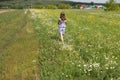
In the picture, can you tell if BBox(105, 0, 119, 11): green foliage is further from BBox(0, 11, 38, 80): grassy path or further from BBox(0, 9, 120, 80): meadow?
BBox(0, 9, 120, 80): meadow

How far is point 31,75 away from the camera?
1518cm

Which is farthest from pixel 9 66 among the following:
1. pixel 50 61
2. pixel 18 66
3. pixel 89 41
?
pixel 89 41

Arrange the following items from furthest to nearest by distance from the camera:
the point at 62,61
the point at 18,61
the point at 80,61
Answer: the point at 18,61 < the point at 62,61 < the point at 80,61

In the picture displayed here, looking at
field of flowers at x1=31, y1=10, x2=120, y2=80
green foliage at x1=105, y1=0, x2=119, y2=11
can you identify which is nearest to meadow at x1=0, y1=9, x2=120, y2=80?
field of flowers at x1=31, y1=10, x2=120, y2=80

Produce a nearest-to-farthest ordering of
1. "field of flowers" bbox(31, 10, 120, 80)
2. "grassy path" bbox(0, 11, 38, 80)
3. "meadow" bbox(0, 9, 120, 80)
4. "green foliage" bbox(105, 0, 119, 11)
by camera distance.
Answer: "field of flowers" bbox(31, 10, 120, 80)
"meadow" bbox(0, 9, 120, 80)
"grassy path" bbox(0, 11, 38, 80)
"green foliage" bbox(105, 0, 119, 11)

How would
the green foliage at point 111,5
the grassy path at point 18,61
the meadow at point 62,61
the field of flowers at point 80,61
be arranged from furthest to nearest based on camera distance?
1. the green foliage at point 111,5
2. the grassy path at point 18,61
3. the meadow at point 62,61
4. the field of flowers at point 80,61

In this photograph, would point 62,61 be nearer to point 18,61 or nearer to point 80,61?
point 80,61

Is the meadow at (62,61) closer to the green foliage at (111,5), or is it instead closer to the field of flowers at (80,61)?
the field of flowers at (80,61)

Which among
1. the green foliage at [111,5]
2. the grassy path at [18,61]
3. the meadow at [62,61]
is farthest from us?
the green foliage at [111,5]

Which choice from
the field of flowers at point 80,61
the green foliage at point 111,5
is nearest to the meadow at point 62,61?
the field of flowers at point 80,61

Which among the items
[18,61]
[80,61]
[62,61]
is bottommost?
[18,61]

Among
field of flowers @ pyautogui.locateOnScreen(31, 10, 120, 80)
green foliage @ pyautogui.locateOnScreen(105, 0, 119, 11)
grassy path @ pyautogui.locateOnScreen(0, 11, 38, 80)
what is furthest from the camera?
green foliage @ pyautogui.locateOnScreen(105, 0, 119, 11)

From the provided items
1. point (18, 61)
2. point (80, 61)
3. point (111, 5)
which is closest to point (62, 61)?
point (80, 61)

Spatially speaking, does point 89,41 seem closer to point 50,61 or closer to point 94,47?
point 94,47
